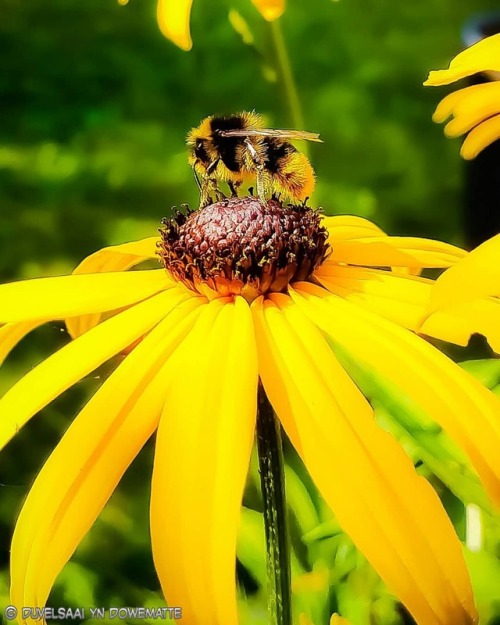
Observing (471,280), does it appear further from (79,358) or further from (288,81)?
(288,81)

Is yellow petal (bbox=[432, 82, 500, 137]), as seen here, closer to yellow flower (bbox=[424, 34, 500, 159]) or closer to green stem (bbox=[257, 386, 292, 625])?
yellow flower (bbox=[424, 34, 500, 159])

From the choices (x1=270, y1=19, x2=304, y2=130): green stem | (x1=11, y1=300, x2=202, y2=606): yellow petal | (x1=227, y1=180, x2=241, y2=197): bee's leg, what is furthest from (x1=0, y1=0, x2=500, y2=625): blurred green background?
(x1=11, y1=300, x2=202, y2=606): yellow petal

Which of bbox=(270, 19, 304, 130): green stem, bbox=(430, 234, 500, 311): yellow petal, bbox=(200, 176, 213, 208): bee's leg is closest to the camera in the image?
bbox=(430, 234, 500, 311): yellow petal

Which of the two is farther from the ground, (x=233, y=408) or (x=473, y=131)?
(x=473, y=131)

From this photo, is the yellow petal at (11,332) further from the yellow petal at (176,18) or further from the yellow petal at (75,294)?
the yellow petal at (176,18)

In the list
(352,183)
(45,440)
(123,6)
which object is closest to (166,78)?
(123,6)

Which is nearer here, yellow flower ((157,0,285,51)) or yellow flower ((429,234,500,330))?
yellow flower ((429,234,500,330))

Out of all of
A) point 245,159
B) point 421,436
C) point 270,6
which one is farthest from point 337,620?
point 270,6
